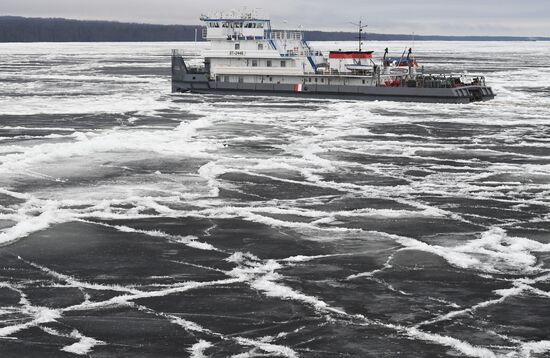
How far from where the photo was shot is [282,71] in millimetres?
53656

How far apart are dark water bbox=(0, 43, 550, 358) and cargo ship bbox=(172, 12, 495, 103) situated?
1902cm

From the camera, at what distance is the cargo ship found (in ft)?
169

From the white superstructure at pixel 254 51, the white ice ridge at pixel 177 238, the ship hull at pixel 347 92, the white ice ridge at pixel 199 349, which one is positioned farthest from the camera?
the white superstructure at pixel 254 51

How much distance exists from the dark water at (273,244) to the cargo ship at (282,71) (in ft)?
62.4

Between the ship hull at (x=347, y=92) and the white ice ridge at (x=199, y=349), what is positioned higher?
the ship hull at (x=347, y=92)

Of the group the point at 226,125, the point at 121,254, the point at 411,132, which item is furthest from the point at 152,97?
the point at 121,254

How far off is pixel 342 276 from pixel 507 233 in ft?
15.1

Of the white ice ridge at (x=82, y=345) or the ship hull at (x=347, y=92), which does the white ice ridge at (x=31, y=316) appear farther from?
the ship hull at (x=347, y=92)

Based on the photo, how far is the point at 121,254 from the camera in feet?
47.8

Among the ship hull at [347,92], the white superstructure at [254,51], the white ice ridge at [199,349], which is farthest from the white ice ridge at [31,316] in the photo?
the white superstructure at [254,51]

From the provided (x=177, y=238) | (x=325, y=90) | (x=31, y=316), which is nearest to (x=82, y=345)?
(x=31, y=316)

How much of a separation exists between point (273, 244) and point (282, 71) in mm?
39190

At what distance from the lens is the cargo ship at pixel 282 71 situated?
169 feet

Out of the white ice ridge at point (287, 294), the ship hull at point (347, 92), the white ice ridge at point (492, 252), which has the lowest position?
the white ice ridge at point (287, 294)
